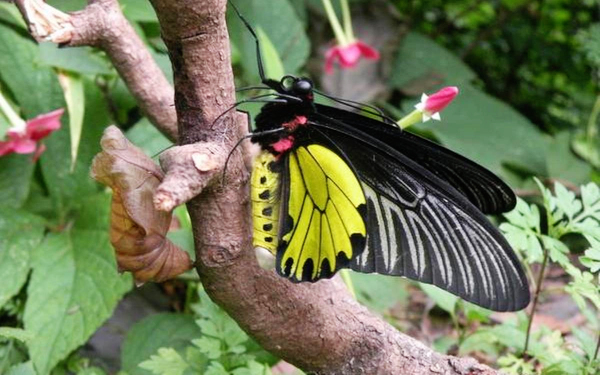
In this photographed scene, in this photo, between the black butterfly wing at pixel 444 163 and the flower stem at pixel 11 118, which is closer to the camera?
the black butterfly wing at pixel 444 163

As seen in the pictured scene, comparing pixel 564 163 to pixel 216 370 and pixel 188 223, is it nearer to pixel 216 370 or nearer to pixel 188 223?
pixel 188 223

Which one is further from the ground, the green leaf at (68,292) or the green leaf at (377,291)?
the green leaf at (68,292)

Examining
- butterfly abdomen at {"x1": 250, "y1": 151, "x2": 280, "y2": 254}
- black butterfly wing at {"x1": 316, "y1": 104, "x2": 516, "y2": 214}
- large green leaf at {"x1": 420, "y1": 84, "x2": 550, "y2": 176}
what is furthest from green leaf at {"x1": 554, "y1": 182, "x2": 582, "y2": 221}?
large green leaf at {"x1": 420, "y1": 84, "x2": 550, "y2": 176}

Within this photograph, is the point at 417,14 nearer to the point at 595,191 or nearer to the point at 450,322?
the point at 450,322

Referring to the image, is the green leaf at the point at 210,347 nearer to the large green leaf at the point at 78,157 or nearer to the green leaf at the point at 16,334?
the green leaf at the point at 16,334

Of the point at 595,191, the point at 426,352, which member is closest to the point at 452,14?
the point at 595,191

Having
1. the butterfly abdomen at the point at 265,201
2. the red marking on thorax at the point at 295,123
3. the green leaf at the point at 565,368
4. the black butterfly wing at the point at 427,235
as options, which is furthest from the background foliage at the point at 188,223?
the red marking on thorax at the point at 295,123
